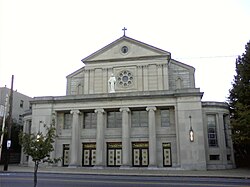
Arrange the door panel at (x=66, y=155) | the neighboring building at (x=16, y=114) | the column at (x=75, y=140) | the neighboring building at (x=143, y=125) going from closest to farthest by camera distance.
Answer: the neighboring building at (x=143, y=125)
the column at (x=75, y=140)
the door panel at (x=66, y=155)
the neighboring building at (x=16, y=114)

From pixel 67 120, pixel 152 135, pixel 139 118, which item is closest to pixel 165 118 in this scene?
pixel 152 135

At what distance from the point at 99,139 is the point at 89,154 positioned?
2.77 metres

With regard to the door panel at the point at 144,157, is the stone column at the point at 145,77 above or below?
above

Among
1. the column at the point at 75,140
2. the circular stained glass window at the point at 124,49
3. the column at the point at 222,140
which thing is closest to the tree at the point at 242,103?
the column at the point at 222,140

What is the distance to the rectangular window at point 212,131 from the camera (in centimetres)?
3189

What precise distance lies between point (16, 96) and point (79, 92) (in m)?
19.9

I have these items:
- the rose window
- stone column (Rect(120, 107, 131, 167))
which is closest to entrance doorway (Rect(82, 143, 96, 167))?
stone column (Rect(120, 107, 131, 167))

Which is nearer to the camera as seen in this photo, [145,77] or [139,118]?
[139,118]

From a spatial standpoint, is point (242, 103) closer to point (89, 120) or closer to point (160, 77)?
point (160, 77)

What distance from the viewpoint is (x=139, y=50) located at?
38.0 metres

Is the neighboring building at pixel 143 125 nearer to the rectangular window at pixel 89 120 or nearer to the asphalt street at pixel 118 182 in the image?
the rectangular window at pixel 89 120

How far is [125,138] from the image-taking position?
31.2 meters

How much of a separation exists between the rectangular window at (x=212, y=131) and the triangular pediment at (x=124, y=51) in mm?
10838

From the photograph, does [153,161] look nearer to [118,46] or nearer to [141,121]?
[141,121]
